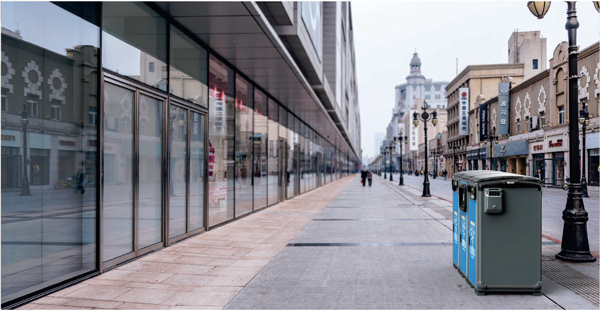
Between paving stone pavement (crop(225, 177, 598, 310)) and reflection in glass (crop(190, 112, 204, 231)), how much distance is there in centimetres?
256

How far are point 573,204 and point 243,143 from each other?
32.9 feet

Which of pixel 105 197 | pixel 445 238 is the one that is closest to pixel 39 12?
pixel 105 197

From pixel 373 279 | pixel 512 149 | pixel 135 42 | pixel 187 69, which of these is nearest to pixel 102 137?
pixel 135 42

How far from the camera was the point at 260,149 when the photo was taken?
57.6 ft

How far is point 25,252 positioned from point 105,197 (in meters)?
1.63

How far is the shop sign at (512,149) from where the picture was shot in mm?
46938

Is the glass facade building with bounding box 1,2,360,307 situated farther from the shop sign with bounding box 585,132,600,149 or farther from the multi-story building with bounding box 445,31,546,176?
the multi-story building with bounding box 445,31,546,176

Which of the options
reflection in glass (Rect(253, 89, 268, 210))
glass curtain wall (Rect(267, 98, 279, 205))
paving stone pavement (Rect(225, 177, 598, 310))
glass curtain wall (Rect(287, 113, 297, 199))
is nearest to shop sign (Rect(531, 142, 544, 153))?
glass curtain wall (Rect(287, 113, 297, 199))

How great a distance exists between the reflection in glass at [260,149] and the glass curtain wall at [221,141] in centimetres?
307

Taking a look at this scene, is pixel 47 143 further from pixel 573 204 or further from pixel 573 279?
pixel 573 204

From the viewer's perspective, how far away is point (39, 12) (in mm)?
5754

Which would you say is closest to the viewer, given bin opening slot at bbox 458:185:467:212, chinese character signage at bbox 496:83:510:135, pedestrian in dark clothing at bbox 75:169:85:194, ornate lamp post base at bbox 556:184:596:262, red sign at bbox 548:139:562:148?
bin opening slot at bbox 458:185:467:212

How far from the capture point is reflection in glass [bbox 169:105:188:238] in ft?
30.7

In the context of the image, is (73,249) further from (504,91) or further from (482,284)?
(504,91)
